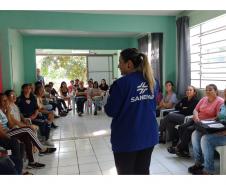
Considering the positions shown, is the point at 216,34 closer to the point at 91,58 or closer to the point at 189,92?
the point at 189,92

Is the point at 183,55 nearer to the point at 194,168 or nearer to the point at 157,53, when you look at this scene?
the point at 157,53

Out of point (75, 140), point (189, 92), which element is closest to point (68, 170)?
point (75, 140)

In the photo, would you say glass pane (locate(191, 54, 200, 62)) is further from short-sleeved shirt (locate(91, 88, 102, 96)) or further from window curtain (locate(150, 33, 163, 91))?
short-sleeved shirt (locate(91, 88, 102, 96))

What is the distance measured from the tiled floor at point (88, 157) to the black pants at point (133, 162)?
142cm

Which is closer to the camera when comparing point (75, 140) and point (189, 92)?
point (189, 92)

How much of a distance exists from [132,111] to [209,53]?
328 cm

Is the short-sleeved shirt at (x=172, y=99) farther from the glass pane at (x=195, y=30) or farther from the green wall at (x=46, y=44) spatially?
the green wall at (x=46, y=44)

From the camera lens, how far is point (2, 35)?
4383 millimetres

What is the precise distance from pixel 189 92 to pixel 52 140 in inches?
98.9

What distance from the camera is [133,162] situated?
1638mm

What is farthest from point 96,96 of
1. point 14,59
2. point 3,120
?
point 3,120

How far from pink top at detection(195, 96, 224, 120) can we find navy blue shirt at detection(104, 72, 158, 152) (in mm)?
2149

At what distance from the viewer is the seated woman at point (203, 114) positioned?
11.3 ft

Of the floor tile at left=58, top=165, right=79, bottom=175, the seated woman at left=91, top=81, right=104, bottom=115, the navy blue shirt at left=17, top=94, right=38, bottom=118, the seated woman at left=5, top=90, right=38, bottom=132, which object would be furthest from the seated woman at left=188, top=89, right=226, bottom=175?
the seated woman at left=91, top=81, right=104, bottom=115
